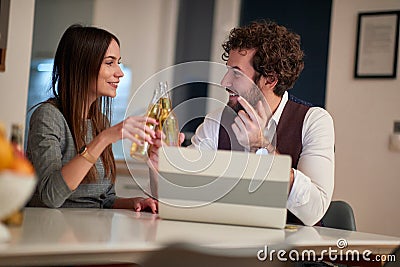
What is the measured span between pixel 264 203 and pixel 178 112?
37 cm

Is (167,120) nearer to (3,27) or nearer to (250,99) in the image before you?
(250,99)

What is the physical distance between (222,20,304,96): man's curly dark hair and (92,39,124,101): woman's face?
0.40m

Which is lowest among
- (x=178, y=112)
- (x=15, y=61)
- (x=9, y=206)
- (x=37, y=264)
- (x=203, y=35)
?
(x=37, y=264)

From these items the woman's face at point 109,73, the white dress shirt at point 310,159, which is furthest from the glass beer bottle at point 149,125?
the woman's face at point 109,73

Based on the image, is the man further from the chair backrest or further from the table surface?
the chair backrest

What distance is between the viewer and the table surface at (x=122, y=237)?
4.39ft

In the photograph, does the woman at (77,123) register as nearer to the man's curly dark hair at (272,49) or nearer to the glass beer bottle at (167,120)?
the glass beer bottle at (167,120)

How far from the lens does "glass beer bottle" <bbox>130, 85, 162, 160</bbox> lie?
2.02m

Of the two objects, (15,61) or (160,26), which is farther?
(160,26)

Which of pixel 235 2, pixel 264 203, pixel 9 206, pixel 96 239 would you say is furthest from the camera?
A: pixel 235 2

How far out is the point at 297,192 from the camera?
7.32ft

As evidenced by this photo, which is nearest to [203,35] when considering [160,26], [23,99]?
[160,26]

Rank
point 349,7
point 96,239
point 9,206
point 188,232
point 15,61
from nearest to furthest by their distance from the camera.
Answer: point 9,206
point 96,239
point 188,232
point 15,61
point 349,7

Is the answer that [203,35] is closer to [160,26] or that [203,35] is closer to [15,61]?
[160,26]
